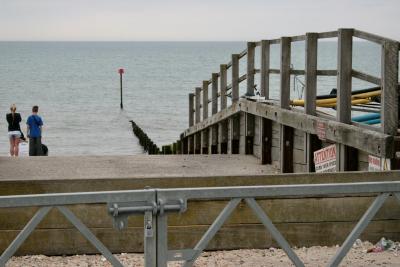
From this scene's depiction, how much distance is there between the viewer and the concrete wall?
733cm

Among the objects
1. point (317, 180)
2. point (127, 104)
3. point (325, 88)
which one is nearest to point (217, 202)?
point (317, 180)

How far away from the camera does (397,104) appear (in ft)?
27.6

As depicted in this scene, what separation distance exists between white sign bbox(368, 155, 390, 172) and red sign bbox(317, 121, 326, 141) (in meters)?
1.30

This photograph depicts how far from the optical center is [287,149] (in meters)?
12.1

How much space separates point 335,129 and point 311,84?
142cm

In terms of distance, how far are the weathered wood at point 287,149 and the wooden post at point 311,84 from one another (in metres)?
1.05

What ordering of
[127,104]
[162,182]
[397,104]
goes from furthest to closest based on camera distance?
1. [127,104]
2. [397,104]
3. [162,182]

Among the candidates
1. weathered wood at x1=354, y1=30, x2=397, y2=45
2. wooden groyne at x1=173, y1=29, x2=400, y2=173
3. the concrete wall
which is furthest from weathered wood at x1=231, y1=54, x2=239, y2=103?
the concrete wall

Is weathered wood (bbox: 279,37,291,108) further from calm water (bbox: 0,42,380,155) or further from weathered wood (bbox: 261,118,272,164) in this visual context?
calm water (bbox: 0,42,380,155)

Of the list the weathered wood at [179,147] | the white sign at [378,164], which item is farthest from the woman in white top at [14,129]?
the white sign at [378,164]

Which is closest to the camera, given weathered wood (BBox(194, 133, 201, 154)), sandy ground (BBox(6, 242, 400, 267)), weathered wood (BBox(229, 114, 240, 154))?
sandy ground (BBox(6, 242, 400, 267))

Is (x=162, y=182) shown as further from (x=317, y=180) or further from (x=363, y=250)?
(x=363, y=250)

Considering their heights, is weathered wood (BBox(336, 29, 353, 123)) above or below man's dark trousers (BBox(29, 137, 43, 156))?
above

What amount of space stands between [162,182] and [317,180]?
4.62ft
